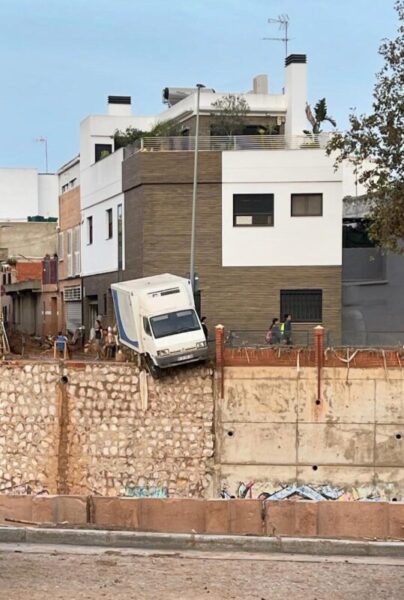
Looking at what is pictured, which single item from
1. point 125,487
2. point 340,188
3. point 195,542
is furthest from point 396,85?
point 195,542

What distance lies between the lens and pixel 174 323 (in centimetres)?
2548

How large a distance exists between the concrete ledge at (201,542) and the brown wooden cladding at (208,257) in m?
20.9

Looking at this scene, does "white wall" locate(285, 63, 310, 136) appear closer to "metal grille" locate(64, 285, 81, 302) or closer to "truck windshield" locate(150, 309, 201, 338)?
"metal grille" locate(64, 285, 81, 302)

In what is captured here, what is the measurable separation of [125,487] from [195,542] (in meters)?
14.5

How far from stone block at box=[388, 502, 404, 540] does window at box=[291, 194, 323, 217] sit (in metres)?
21.6

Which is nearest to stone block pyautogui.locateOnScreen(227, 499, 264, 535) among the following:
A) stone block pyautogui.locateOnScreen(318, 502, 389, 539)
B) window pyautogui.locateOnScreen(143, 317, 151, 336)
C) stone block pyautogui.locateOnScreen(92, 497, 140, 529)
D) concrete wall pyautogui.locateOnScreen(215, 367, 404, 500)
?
stone block pyautogui.locateOnScreen(318, 502, 389, 539)

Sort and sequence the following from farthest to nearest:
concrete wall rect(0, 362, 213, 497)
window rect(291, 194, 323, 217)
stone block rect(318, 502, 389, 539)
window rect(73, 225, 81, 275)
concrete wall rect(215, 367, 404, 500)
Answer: window rect(73, 225, 81, 275)
window rect(291, 194, 323, 217)
concrete wall rect(0, 362, 213, 497)
concrete wall rect(215, 367, 404, 500)
stone block rect(318, 502, 389, 539)

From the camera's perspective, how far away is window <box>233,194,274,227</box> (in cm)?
3269

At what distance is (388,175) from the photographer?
26734mm

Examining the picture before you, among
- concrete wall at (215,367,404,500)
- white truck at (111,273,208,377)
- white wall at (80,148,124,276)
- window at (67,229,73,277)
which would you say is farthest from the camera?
window at (67,229,73,277)

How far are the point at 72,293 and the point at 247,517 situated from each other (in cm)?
3298

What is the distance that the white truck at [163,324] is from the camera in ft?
82.0

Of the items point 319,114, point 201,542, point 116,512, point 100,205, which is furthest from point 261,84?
point 201,542

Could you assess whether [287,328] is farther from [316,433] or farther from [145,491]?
[145,491]
